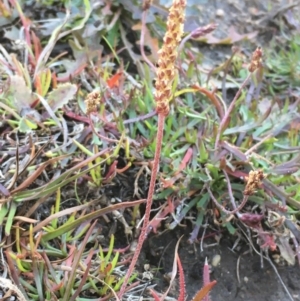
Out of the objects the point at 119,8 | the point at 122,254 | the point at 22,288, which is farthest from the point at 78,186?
the point at 119,8

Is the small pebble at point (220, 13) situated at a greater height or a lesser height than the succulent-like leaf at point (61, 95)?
lesser

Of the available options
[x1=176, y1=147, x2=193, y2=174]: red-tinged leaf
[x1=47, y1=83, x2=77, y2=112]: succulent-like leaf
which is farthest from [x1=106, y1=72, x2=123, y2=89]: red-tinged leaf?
[x1=176, y1=147, x2=193, y2=174]: red-tinged leaf

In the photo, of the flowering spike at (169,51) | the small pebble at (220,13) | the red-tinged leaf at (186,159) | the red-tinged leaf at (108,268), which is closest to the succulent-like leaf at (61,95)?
the red-tinged leaf at (186,159)

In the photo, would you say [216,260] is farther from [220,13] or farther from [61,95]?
[220,13]

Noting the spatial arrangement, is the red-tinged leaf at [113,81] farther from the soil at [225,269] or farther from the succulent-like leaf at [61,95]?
the soil at [225,269]

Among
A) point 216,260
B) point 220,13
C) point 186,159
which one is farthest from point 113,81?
point 220,13

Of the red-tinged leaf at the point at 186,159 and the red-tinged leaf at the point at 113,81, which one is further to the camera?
the red-tinged leaf at the point at 113,81

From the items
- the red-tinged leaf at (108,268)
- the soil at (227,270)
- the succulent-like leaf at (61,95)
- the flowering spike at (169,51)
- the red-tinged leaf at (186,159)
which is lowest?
the soil at (227,270)

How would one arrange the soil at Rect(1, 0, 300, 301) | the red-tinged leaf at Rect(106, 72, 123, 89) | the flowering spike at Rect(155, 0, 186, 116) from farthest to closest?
1. the red-tinged leaf at Rect(106, 72, 123, 89)
2. the soil at Rect(1, 0, 300, 301)
3. the flowering spike at Rect(155, 0, 186, 116)

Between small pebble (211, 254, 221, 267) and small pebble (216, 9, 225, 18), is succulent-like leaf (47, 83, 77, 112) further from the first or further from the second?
small pebble (216, 9, 225, 18)

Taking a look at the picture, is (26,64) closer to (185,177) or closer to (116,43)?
(116,43)
